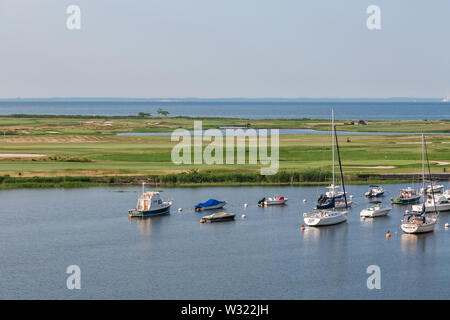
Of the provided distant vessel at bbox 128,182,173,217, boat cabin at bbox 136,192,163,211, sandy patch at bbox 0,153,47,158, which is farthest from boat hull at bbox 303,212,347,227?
sandy patch at bbox 0,153,47,158

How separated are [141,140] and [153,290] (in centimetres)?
10153

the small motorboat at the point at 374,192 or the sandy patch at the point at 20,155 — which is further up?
the sandy patch at the point at 20,155

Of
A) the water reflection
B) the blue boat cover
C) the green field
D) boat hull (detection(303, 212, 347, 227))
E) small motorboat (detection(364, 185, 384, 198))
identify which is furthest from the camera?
the green field

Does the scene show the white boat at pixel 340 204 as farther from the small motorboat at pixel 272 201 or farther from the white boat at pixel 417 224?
the white boat at pixel 417 224

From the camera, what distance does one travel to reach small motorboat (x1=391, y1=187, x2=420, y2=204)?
7956cm

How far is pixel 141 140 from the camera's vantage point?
148625 mm

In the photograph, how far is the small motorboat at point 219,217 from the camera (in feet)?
232

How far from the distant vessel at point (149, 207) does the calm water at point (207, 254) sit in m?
1.05

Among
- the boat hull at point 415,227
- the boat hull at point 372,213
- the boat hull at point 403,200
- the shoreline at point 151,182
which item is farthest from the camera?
the shoreline at point 151,182

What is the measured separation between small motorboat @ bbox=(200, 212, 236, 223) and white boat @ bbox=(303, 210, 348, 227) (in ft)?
24.0

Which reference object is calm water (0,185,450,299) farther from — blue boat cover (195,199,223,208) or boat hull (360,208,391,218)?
blue boat cover (195,199,223,208)

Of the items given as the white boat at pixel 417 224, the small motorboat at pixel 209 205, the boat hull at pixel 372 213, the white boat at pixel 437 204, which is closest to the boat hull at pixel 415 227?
the white boat at pixel 417 224

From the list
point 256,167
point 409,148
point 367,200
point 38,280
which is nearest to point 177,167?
point 256,167
